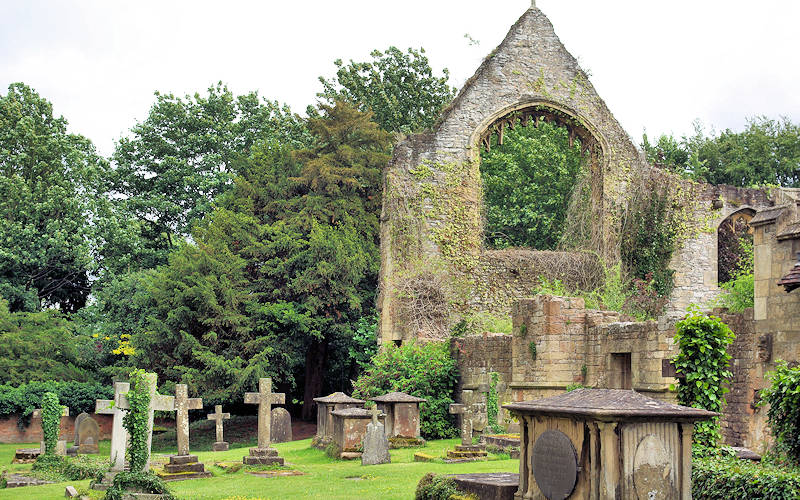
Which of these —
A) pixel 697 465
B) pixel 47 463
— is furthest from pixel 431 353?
pixel 697 465

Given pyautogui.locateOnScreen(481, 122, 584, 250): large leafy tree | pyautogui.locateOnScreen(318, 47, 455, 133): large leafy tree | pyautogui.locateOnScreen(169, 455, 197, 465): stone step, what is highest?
pyautogui.locateOnScreen(318, 47, 455, 133): large leafy tree

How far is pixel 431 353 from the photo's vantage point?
922 inches

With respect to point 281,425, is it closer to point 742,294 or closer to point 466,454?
point 466,454

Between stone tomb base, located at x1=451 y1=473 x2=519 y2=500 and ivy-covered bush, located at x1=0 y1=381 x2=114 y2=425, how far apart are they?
2244cm

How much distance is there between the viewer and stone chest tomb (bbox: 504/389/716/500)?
820cm

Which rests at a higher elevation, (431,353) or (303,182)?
(303,182)

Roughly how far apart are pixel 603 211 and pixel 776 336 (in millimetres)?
11680

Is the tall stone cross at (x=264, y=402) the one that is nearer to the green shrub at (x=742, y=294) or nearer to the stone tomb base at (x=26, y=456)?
the stone tomb base at (x=26, y=456)

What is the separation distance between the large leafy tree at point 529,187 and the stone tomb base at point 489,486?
24.9 metres

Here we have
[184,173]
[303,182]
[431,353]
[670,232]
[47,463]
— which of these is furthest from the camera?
[184,173]

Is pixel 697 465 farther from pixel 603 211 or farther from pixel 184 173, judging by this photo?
pixel 184 173

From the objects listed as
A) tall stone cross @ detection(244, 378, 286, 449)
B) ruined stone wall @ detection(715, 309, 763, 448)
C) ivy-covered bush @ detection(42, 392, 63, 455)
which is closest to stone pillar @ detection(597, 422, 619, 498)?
ruined stone wall @ detection(715, 309, 763, 448)

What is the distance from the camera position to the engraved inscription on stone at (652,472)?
27.0 feet

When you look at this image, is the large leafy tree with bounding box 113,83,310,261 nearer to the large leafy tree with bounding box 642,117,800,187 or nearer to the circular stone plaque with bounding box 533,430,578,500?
the large leafy tree with bounding box 642,117,800,187
